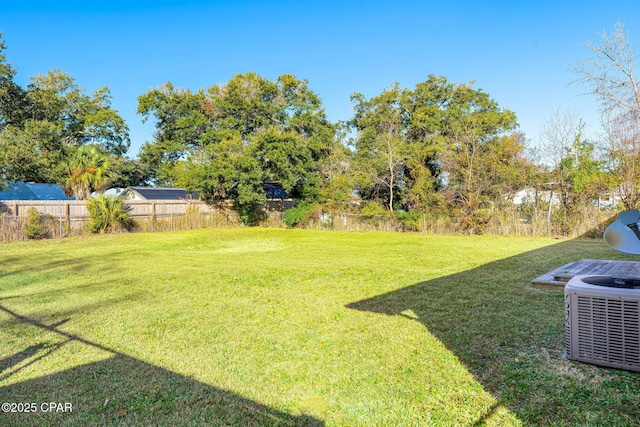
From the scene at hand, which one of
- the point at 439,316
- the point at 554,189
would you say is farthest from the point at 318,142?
the point at 439,316

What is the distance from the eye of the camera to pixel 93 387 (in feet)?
8.75

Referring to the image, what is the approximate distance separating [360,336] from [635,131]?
12.5 meters

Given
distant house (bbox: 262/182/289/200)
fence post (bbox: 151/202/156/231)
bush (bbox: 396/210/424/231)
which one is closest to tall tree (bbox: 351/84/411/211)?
bush (bbox: 396/210/424/231)

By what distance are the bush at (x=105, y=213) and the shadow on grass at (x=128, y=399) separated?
12.9m

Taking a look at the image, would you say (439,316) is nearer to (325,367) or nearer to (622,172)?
(325,367)

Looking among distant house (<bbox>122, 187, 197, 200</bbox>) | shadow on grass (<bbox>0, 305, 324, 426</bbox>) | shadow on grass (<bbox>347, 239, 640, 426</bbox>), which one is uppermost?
distant house (<bbox>122, 187, 197, 200</bbox>)

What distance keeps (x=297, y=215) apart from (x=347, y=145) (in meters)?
5.27

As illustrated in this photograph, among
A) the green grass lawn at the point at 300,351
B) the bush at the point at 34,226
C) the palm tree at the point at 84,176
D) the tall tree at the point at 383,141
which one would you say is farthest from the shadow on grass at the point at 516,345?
the palm tree at the point at 84,176

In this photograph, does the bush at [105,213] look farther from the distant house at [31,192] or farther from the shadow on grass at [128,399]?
the shadow on grass at [128,399]

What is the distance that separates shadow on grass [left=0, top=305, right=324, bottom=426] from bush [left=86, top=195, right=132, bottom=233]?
1290cm

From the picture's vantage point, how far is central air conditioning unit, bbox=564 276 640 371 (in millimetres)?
2473

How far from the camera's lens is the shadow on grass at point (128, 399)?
7.39ft

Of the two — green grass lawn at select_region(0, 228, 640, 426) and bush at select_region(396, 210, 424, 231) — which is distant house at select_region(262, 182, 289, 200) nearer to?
bush at select_region(396, 210, 424, 231)

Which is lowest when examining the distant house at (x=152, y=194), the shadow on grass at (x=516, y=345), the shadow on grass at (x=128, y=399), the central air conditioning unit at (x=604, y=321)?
the shadow on grass at (x=128, y=399)
